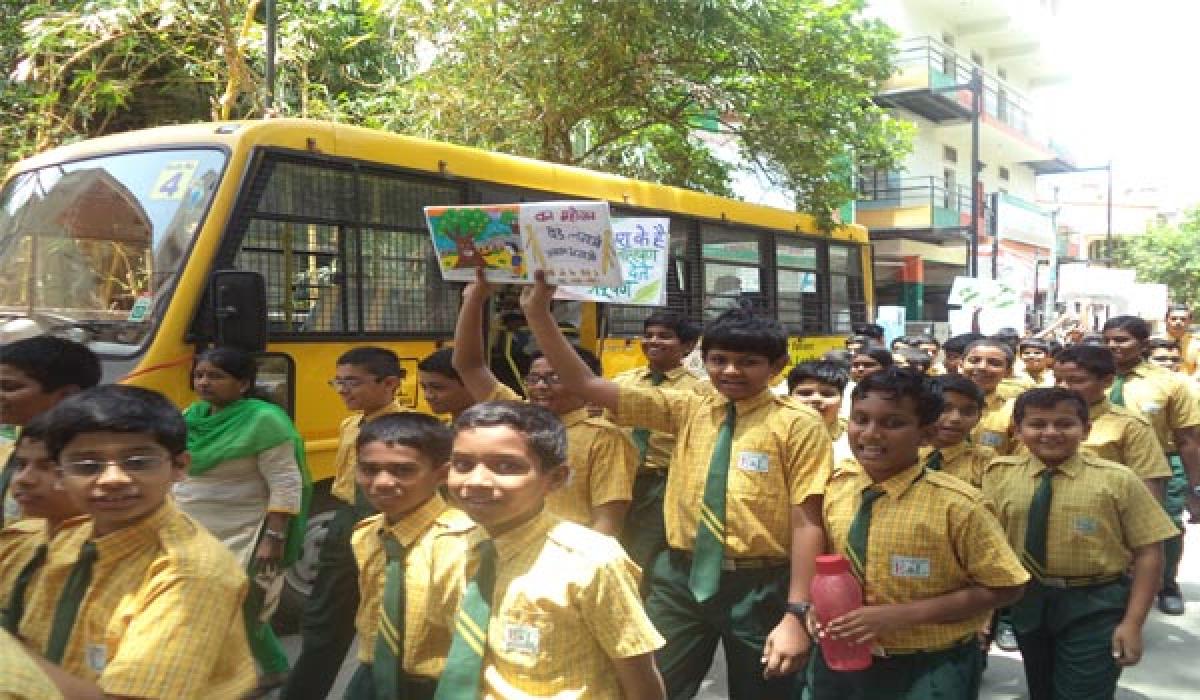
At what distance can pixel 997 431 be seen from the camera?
4.97 meters

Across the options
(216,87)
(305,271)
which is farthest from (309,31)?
(305,271)

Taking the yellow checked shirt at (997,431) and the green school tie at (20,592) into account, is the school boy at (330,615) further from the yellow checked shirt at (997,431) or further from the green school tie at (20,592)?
the yellow checked shirt at (997,431)

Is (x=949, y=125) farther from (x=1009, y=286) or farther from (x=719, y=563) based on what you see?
(x=719, y=563)

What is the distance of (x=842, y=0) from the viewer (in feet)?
37.2

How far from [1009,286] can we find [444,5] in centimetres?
696

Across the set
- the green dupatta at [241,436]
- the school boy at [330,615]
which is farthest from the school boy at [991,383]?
the green dupatta at [241,436]

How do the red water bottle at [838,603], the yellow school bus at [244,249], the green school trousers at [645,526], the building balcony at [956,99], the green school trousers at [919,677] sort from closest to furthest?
the red water bottle at [838,603] → the green school trousers at [919,677] → the green school trousers at [645,526] → the yellow school bus at [244,249] → the building balcony at [956,99]

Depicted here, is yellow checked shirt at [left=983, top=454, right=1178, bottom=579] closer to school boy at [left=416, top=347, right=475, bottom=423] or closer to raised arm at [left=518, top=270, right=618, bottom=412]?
raised arm at [left=518, top=270, right=618, bottom=412]

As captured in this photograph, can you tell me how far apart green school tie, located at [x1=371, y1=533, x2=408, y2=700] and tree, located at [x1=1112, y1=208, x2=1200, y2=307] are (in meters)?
39.9

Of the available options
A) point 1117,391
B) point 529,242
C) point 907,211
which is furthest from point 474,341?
point 907,211

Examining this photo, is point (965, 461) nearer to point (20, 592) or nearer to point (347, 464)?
point (347, 464)

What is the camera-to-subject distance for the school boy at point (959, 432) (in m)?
3.92

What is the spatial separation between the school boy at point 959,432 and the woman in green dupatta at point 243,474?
2.39m

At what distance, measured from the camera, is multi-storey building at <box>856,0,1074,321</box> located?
2217 cm
